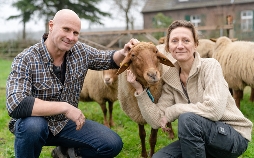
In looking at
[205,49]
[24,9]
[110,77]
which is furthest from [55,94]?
[24,9]

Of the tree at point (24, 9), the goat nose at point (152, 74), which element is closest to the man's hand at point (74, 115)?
the goat nose at point (152, 74)

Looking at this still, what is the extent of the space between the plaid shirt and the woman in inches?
24.1

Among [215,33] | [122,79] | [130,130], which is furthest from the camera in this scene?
[215,33]

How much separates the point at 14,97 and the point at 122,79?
5.20ft

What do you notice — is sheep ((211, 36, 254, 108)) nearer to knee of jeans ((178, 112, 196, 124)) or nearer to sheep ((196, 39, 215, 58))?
sheep ((196, 39, 215, 58))

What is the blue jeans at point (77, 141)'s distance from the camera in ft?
9.71

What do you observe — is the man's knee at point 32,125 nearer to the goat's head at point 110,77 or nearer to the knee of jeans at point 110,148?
the knee of jeans at point 110,148

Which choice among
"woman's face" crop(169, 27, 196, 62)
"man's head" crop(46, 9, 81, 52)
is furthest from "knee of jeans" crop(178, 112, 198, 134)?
"man's head" crop(46, 9, 81, 52)

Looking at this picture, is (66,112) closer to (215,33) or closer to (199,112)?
(199,112)

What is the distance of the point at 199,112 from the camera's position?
9.06 ft

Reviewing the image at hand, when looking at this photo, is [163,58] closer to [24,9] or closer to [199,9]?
[24,9]

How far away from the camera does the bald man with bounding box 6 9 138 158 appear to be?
2.83 meters

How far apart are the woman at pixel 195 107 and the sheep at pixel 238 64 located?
3.07m

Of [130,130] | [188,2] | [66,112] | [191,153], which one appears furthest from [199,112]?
[188,2]
